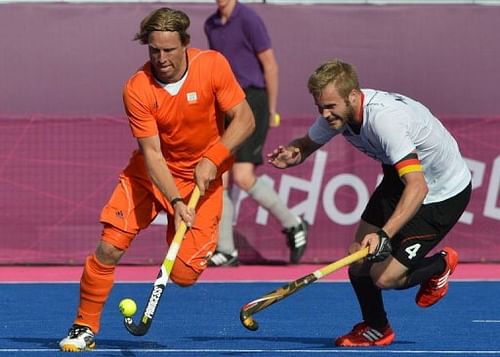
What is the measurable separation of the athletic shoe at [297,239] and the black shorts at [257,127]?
22.4 inches

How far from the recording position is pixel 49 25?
495 inches

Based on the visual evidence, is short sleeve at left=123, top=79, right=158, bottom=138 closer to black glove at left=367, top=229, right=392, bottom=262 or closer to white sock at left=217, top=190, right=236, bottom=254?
black glove at left=367, top=229, right=392, bottom=262

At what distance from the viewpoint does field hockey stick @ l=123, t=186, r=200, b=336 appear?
686cm

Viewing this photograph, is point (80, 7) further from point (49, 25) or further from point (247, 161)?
point (247, 161)

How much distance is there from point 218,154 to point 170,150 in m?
0.33

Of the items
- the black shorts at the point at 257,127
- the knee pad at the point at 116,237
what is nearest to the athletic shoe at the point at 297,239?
the black shorts at the point at 257,127

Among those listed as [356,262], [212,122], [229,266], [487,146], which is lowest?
[229,266]

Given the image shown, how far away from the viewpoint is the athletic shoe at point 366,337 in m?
7.50

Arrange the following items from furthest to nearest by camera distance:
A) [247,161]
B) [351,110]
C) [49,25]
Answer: [49,25]
[247,161]
[351,110]

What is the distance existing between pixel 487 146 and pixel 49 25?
390 centimetres

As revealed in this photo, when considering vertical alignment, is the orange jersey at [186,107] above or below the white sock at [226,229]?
above

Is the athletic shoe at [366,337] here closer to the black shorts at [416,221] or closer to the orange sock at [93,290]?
the black shorts at [416,221]

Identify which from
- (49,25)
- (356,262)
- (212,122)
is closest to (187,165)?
(212,122)

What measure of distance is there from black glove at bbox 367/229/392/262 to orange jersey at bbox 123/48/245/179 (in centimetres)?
110
